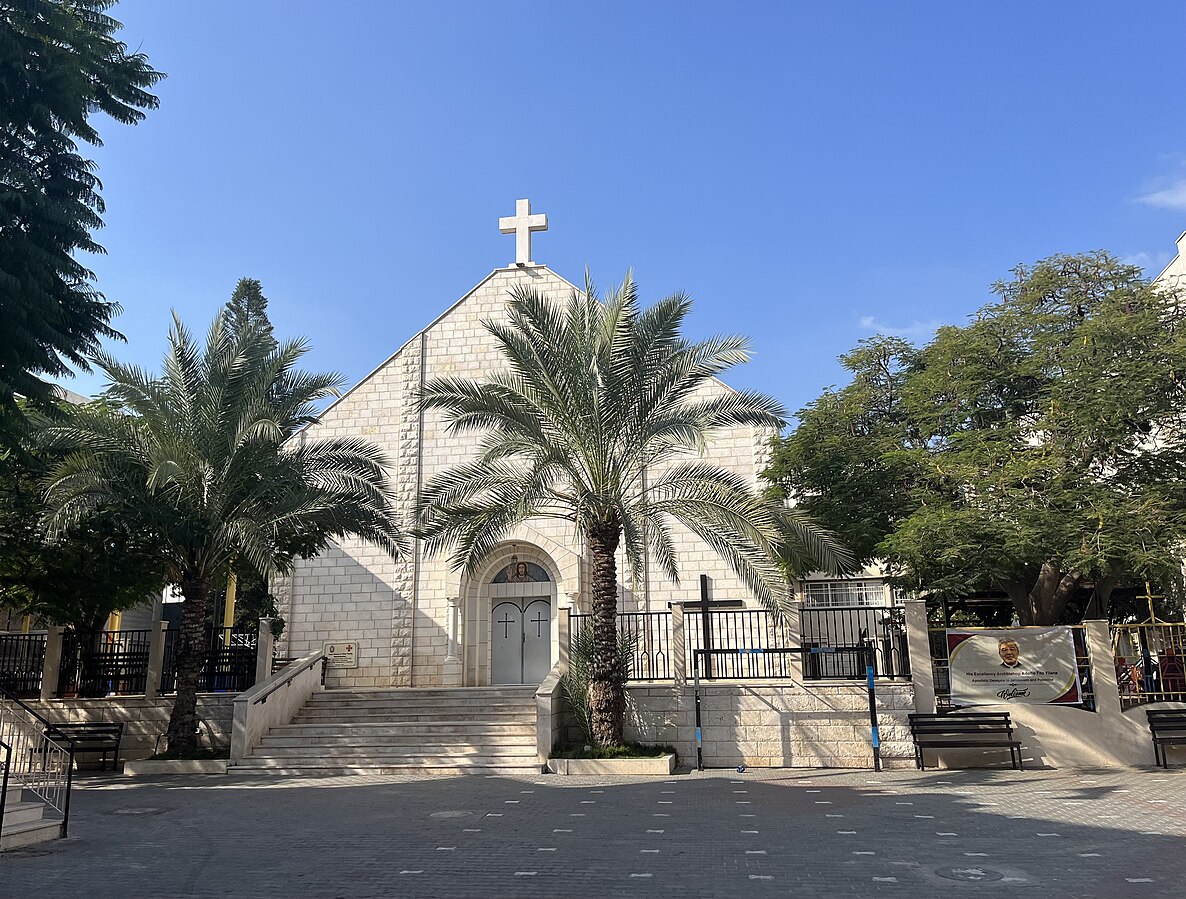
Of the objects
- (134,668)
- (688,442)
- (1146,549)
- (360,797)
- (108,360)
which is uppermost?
(108,360)

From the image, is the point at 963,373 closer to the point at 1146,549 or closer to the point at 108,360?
the point at 1146,549

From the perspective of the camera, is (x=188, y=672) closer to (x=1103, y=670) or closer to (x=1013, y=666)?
(x=1013, y=666)

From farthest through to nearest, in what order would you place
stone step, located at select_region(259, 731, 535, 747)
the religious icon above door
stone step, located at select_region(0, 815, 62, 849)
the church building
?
the religious icon above door → the church building → stone step, located at select_region(259, 731, 535, 747) → stone step, located at select_region(0, 815, 62, 849)

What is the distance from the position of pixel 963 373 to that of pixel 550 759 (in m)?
10.9

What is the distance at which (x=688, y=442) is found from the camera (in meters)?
15.5

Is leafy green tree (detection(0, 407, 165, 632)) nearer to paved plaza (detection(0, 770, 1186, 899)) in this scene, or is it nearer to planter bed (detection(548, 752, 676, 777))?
paved plaza (detection(0, 770, 1186, 899))

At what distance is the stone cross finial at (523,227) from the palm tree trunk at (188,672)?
11.9m

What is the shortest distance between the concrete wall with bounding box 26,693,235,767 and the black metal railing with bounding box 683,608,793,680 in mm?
9169

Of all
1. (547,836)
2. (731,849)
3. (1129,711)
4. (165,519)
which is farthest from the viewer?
(165,519)

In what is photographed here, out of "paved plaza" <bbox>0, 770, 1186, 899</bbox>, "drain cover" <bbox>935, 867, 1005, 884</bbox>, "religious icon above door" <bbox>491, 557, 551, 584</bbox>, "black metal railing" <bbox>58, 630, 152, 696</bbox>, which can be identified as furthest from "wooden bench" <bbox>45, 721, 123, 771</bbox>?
"drain cover" <bbox>935, 867, 1005, 884</bbox>

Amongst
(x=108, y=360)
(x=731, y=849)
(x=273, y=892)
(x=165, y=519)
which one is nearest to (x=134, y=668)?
(x=165, y=519)

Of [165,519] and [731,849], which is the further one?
[165,519]

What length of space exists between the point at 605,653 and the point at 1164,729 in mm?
9007

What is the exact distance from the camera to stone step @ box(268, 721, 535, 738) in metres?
16.7
